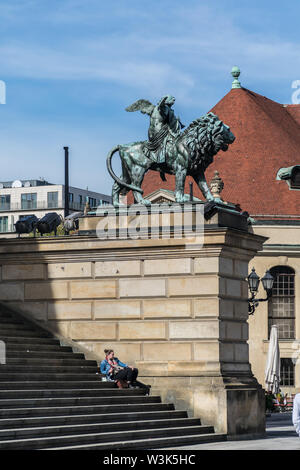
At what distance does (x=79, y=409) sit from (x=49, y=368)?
2162mm

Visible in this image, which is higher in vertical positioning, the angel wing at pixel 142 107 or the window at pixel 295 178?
the angel wing at pixel 142 107

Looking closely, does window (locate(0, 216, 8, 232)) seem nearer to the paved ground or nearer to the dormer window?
the paved ground

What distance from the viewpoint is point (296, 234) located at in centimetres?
5941

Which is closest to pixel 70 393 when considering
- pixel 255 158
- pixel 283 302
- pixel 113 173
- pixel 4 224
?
pixel 113 173

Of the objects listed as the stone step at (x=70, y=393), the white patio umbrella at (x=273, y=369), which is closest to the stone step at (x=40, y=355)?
the stone step at (x=70, y=393)

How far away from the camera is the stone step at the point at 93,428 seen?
18.7 m

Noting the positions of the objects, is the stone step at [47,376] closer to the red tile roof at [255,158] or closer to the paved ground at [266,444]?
the paved ground at [266,444]

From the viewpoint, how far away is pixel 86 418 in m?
20.9

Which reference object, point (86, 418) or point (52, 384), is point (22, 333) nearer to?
point (52, 384)

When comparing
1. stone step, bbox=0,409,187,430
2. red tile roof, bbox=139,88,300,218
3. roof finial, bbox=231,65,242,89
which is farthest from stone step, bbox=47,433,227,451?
roof finial, bbox=231,65,242,89

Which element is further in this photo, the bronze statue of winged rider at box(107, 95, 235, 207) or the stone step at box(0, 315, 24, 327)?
the bronze statue of winged rider at box(107, 95, 235, 207)

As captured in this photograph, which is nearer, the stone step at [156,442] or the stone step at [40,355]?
the stone step at [156,442]

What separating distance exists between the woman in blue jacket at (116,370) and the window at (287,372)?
34254 mm

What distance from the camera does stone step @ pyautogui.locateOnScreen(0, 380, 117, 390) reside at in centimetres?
2098
